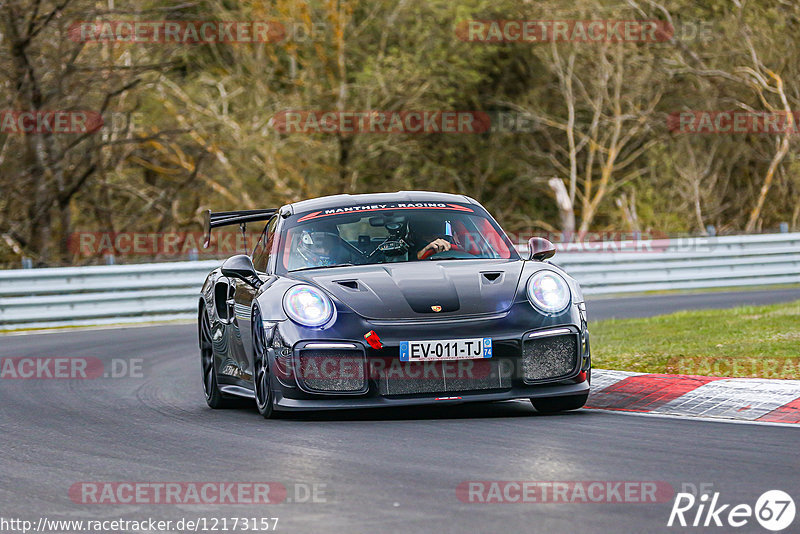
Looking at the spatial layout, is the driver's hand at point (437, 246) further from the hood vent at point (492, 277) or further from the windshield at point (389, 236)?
the hood vent at point (492, 277)

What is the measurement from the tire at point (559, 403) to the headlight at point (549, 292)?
1.79 ft

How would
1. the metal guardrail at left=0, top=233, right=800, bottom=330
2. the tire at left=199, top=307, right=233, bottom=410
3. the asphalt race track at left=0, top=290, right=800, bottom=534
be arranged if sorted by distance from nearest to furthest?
the asphalt race track at left=0, top=290, right=800, bottom=534
the tire at left=199, top=307, right=233, bottom=410
the metal guardrail at left=0, top=233, right=800, bottom=330

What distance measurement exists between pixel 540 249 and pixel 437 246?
2.18 ft

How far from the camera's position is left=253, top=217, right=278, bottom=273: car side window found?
9055 millimetres

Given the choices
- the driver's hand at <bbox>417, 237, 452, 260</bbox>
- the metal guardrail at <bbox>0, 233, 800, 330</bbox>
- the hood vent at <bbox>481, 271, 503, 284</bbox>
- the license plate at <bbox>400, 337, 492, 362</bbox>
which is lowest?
the metal guardrail at <bbox>0, 233, 800, 330</bbox>

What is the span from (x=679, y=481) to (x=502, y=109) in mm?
31454

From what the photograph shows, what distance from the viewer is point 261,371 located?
8.01m

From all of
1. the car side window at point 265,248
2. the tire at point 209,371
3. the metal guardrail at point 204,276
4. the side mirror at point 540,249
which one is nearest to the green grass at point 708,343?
the side mirror at point 540,249

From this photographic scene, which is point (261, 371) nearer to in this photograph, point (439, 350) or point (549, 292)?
point (439, 350)

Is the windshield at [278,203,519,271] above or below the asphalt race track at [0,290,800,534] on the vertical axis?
above

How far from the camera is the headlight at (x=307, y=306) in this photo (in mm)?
7641

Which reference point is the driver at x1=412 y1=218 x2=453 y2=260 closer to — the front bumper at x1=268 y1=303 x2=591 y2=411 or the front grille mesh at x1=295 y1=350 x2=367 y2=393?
A: the front bumper at x1=268 y1=303 x2=591 y2=411

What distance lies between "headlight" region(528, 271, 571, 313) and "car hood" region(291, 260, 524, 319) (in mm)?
112

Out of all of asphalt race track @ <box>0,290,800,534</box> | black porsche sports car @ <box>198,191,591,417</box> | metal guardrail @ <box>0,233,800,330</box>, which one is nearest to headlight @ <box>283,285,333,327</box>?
black porsche sports car @ <box>198,191,591,417</box>
